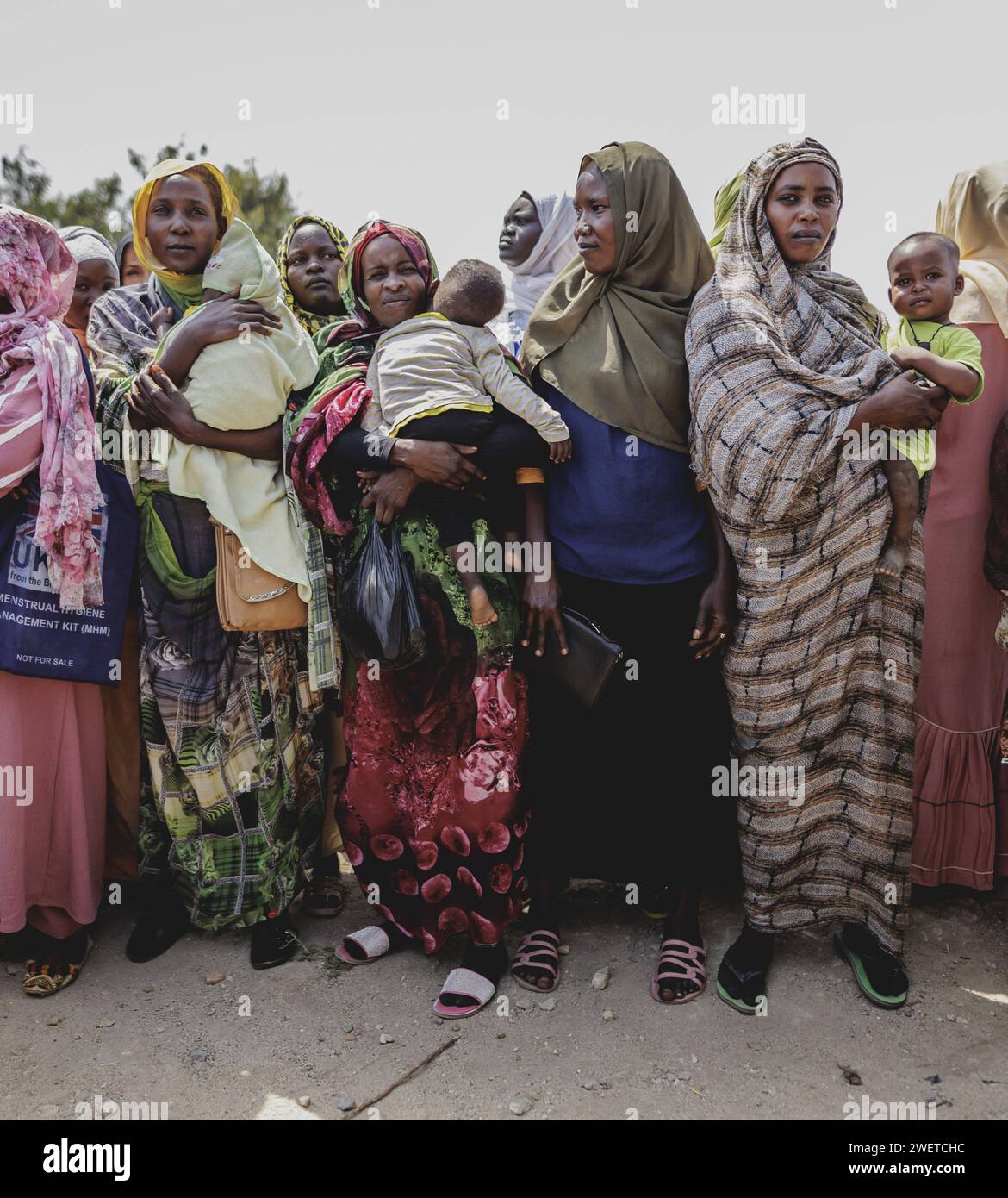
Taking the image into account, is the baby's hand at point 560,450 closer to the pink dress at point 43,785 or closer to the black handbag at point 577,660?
the black handbag at point 577,660

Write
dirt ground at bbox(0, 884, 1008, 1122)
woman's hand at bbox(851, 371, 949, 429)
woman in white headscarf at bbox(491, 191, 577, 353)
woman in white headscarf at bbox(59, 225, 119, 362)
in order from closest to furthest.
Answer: dirt ground at bbox(0, 884, 1008, 1122) → woman's hand at bbox(851, 371, 949, 429) → woman in white headscarf at bbox(59, 225, 119, 362) → woman in white headscarf at bbox(491, 191, 577, 353)

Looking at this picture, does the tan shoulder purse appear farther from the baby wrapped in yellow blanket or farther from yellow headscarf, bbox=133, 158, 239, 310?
yellow headscarf, bbox=133, 158, 239, 310

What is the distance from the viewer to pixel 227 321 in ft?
8.90

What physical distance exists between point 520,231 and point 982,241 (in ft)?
9.34

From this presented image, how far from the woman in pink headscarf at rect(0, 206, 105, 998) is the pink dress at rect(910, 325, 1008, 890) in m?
2.78

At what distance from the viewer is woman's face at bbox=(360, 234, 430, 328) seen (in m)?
2.77

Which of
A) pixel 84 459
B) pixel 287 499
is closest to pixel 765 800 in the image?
pixel 287 499

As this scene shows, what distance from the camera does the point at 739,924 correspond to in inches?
122

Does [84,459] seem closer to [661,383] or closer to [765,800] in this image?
[661,383]

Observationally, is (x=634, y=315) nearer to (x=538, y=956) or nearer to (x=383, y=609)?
(x=383, y=609)

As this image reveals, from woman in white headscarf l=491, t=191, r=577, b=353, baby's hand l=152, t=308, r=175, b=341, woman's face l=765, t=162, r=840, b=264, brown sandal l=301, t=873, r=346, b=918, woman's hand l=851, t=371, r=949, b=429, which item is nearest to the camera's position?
woman's hand l=851, t=371, r=949, b=429

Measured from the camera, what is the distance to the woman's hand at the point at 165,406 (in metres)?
2.70

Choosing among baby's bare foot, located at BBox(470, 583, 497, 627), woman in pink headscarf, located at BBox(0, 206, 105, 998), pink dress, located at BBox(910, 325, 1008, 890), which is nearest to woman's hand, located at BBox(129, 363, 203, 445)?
woman in pink headscarf, located at BBox(0, 206, 105, 998)
